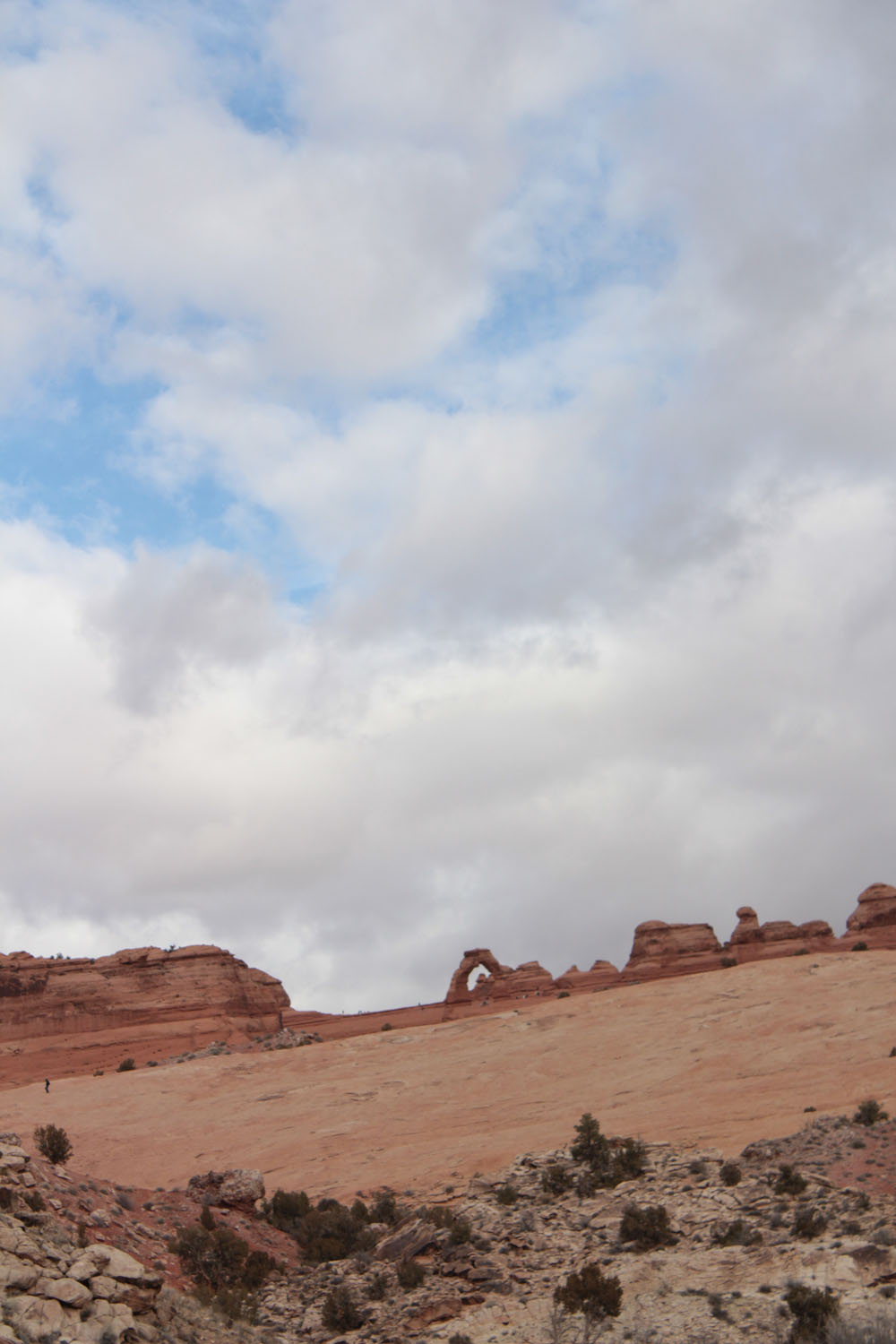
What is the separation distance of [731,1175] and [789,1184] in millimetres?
1248

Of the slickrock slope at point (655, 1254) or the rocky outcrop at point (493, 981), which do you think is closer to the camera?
the slickrock slope at point (655, 1254)

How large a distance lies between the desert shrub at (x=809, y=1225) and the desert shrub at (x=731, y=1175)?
6.94 feet

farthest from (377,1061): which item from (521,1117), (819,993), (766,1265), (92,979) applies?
(766,1265)

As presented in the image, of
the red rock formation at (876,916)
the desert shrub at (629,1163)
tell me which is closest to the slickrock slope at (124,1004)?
the red rock formation at (876,916)

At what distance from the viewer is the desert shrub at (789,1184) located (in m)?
18.2

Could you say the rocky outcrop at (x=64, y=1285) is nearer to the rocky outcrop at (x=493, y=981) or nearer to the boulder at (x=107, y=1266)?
the boulder at (x=107, y=1266)

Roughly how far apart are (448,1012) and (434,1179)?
3479 cm

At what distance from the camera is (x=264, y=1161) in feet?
100

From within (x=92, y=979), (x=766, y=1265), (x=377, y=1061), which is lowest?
(x=766, y=1265)

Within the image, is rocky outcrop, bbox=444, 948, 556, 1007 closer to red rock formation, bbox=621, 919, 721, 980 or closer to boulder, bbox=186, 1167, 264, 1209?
red rock formation, bbox=621, 919, 721, 980

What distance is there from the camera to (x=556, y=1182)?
2131 centimetres

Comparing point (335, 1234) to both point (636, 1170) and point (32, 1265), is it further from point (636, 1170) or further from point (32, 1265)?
point (32, 1265)

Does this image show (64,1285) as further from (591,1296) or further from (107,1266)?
(591,1296)

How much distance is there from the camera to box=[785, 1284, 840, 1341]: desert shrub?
13797 mm
